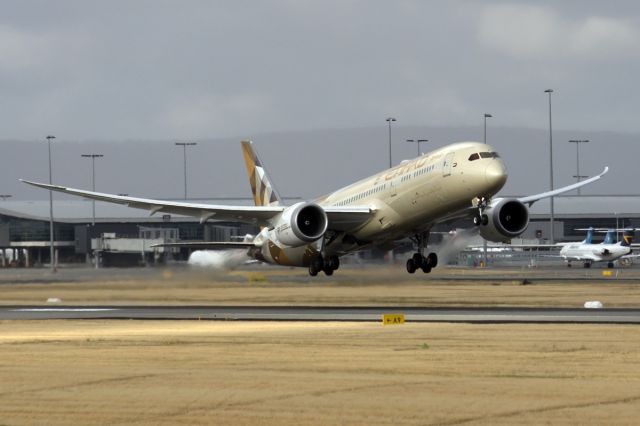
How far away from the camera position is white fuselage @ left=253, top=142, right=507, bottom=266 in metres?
55.1

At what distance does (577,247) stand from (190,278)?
254ft

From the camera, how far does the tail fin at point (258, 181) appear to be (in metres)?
77.4

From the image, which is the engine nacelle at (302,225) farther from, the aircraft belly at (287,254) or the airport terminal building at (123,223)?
the airport terminal building at (123,223)

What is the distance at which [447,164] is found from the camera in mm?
55938

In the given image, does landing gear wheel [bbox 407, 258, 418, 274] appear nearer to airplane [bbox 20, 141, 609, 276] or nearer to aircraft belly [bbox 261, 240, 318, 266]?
airplane [bbox 20, 141, 609, 276]

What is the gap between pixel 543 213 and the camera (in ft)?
610

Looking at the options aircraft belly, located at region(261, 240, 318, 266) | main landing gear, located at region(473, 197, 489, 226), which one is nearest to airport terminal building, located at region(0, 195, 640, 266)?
aircraft belly, located at region(261, 240, 318, 266)

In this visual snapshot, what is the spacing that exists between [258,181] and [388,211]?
19930 mm

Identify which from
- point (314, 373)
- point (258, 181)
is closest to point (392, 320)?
point (314, 373)

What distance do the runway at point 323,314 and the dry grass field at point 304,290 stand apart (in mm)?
4475

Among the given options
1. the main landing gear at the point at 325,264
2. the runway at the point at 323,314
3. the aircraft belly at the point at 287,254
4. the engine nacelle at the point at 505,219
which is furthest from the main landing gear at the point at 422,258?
the runway at the point at 323,314

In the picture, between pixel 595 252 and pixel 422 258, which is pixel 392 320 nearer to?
pixel 422 258

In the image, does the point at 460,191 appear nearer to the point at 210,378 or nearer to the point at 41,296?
the point at 41,296

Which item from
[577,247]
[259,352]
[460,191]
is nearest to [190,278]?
[460,191]
